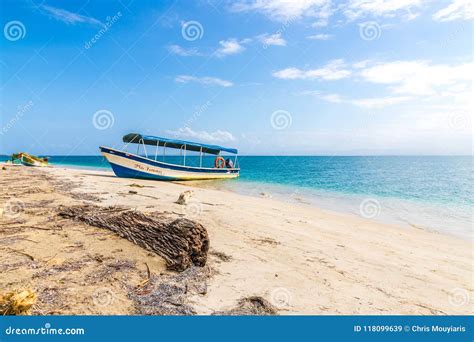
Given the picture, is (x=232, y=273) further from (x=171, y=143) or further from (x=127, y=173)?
(x=171, y=143)

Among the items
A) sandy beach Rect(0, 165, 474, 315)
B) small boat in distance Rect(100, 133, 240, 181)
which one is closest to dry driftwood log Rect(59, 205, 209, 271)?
sandy beach Rect(0, 165, 474, 315)

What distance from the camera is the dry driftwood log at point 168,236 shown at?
455 centimetres

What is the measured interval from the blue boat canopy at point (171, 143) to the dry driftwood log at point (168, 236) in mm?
17999

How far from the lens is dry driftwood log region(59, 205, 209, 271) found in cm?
455

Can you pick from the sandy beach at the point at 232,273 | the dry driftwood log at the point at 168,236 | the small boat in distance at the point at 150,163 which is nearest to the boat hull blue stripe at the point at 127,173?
the small boat in distance at the point at 150,163

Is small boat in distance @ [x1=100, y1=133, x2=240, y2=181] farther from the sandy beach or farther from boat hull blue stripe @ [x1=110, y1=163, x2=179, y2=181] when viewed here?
the sandy beach

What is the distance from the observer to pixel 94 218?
6.07 meters

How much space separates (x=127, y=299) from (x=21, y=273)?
165cm

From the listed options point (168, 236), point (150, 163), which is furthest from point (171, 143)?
point (168, 236)

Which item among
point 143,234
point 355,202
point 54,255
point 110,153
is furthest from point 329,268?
point 110,153

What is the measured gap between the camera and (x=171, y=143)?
2534cm

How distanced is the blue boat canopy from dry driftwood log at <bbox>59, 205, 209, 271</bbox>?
1800 cm

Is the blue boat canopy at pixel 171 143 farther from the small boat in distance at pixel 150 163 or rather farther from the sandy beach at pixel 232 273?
the sandy beach at pixel 232 273

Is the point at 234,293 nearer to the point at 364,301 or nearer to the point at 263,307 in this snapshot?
the point at 263,307
